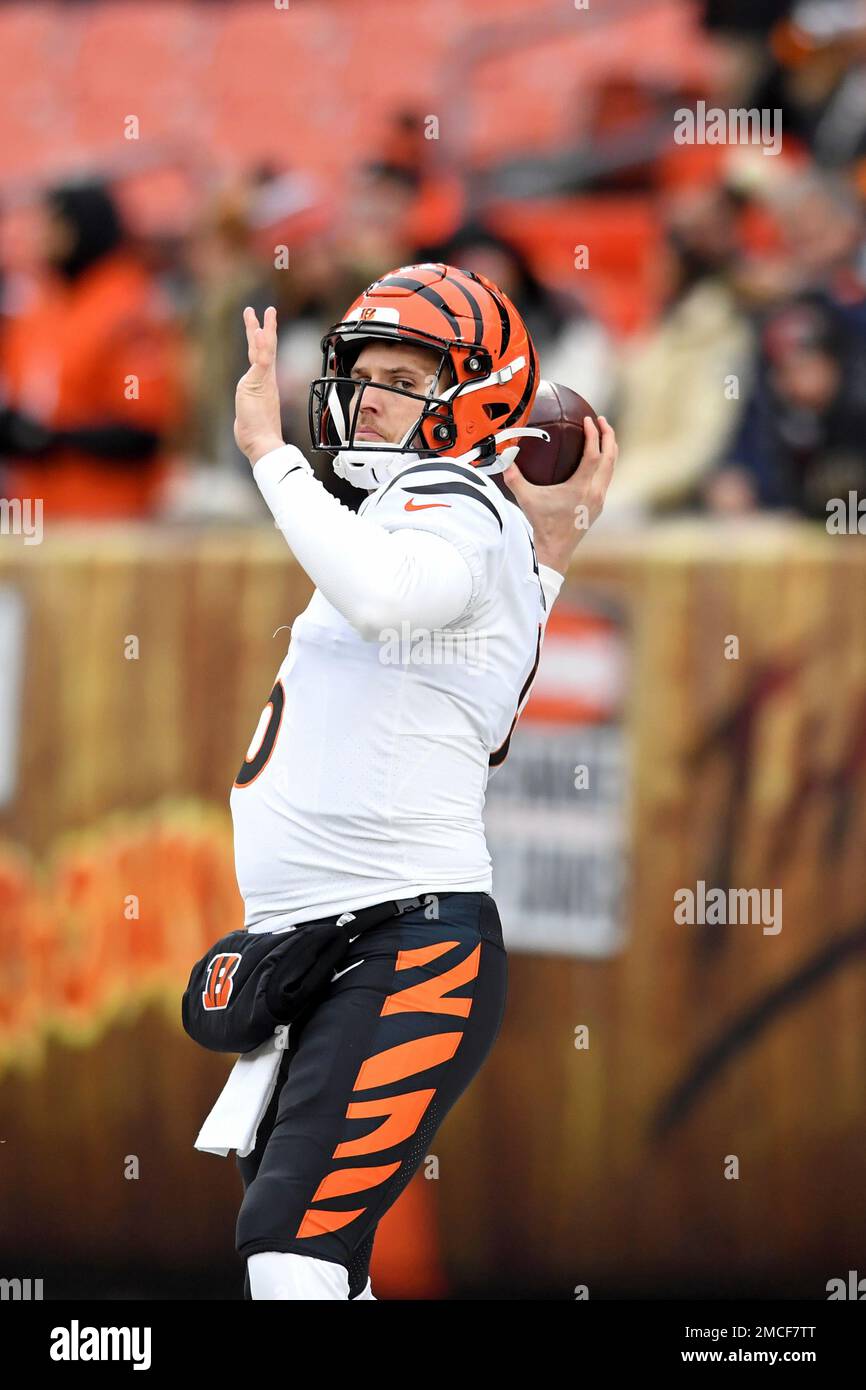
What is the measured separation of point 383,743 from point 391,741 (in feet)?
0.05

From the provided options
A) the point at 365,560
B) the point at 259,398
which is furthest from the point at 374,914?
the point at 259,398

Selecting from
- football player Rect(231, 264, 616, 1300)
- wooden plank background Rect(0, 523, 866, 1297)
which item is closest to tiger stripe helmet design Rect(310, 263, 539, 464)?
football player Rect(231, 264, 616, 1300)

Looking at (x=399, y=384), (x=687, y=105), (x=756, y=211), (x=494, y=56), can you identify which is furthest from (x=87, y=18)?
(x=399, y=384)

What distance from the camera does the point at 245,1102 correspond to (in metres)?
3.28

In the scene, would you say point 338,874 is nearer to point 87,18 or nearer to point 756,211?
point 756,211

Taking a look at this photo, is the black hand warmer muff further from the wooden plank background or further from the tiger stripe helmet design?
the wooden plank background

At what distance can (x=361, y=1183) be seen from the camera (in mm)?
3166

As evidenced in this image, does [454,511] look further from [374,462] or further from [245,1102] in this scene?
[245,1102]

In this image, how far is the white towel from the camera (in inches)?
128

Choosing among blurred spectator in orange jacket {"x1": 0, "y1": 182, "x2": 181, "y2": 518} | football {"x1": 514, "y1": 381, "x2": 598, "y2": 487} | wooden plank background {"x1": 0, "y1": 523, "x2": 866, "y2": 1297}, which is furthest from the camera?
blurred spectator in orange jacket {"x1": 0, "y1": 182, "x2": 181, "y2": 518}

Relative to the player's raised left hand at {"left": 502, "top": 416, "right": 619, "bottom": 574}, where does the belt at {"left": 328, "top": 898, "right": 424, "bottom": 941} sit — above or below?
below

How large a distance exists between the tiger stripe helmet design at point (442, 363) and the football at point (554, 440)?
0.16 metres

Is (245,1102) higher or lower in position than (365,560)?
lower

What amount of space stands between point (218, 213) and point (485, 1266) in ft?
13.4
